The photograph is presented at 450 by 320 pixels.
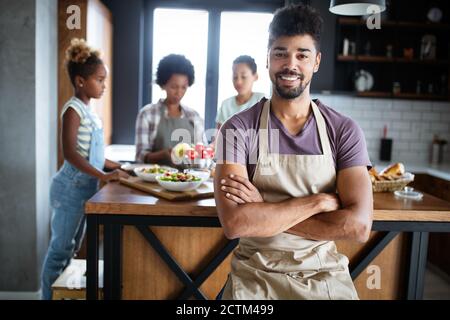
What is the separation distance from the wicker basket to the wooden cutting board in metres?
0.81

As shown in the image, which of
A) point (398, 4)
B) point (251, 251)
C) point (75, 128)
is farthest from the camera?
point (398, 4)

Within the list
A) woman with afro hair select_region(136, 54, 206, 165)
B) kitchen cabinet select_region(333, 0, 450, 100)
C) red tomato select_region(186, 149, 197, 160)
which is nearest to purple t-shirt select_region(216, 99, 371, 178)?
red tomato select_region(186, 149, 197, 160)

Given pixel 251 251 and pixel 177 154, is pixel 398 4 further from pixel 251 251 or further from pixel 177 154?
pixel 251 251

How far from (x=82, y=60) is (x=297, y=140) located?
155 cm

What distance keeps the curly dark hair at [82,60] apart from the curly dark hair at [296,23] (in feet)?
4.51

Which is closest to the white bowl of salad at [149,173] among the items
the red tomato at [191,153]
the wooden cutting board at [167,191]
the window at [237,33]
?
the wooden cutting board at [167,191]

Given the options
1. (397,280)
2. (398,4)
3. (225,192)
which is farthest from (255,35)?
(225,192)

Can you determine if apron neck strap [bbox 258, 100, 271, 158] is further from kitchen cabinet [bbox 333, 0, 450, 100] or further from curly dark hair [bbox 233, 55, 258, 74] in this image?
kitchen cabinet [bbox 333, 0, 450, 100]

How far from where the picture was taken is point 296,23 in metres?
1.55

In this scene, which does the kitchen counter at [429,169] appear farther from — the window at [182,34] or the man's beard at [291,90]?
the man's beard at [291,90]

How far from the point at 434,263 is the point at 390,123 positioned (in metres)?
1.39

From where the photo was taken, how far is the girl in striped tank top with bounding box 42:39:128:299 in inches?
98.7

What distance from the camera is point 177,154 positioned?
254 centimetres

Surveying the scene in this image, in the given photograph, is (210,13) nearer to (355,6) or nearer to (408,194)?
(355,6)
